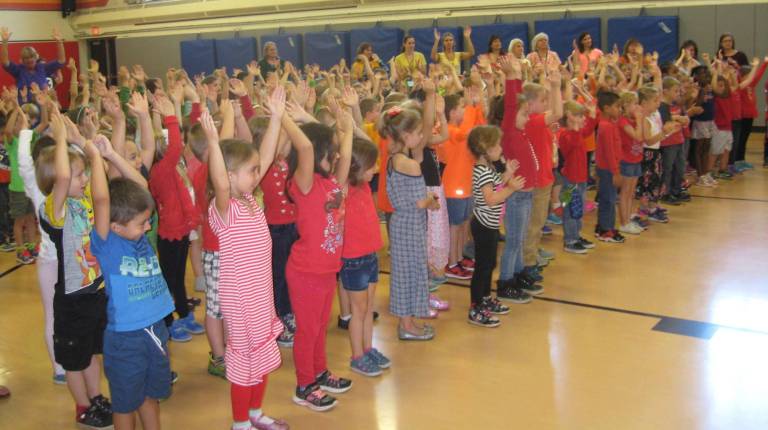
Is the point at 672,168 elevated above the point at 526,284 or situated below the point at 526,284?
above

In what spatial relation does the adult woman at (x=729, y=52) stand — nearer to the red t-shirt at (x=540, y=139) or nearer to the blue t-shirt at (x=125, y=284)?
→ the red t-shirt at (x=540, y=139)

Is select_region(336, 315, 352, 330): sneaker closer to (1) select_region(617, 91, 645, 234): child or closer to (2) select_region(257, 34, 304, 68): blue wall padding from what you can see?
(1) select_region(617, 91, 645, 234): child

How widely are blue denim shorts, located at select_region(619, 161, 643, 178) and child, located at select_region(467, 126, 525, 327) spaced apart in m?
2.24

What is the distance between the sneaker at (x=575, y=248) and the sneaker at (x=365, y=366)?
8.33 ft

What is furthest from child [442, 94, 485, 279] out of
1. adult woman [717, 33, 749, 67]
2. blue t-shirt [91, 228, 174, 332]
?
adult woman [717, 33, 749, 67]

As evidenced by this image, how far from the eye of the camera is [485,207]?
429cm

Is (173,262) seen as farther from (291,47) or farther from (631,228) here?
(291,47)

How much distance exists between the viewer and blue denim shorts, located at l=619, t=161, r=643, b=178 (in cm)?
618

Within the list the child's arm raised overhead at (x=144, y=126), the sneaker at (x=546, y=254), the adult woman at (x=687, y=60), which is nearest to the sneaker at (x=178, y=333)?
the child's arm raised overhead at (x=144, y=126)

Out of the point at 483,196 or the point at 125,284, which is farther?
the point at 483,196

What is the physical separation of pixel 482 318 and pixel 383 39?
10.5 meters

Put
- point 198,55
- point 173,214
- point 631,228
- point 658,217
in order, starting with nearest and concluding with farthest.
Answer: point 173,214, point 631,228, point 658,217, point 198,55

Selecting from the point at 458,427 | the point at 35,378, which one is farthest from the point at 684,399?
the point at 35,378

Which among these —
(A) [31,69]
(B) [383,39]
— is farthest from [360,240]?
(B) [383,39]
